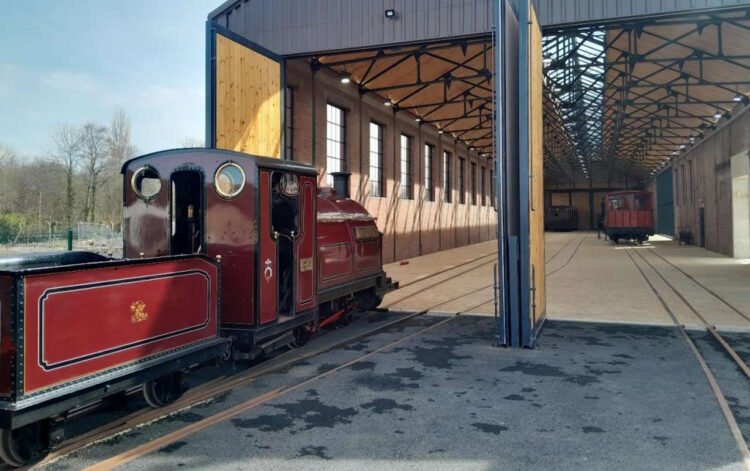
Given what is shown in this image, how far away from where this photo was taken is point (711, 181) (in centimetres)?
2653

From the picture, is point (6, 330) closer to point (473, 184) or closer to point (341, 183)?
point (341, 183)

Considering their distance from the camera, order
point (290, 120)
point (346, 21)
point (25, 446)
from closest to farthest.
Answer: point (25, 446) → point (346, 21) → point (290, 120)

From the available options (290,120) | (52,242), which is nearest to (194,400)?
(290,120)

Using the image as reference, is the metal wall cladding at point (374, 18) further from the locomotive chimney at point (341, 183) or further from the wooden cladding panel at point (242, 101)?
the locomotive chimney at point (341, 183)

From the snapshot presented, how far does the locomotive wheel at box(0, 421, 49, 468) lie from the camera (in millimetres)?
3707

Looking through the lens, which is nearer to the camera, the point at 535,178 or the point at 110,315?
the point at 110,315

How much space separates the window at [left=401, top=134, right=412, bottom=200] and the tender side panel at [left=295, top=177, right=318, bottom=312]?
17390 mm

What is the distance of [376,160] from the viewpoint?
2189 centimetres

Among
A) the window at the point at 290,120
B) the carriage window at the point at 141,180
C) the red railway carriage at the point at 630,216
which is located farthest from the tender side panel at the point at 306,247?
the red railway carriage at the point at 630,216

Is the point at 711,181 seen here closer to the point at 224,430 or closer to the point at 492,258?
the point at 492,258

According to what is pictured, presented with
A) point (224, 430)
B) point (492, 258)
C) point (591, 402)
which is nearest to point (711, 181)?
point (492, 258)

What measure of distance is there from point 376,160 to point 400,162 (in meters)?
2.36

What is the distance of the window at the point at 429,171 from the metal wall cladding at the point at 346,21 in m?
15.3

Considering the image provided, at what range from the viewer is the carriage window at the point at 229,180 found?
591cm
